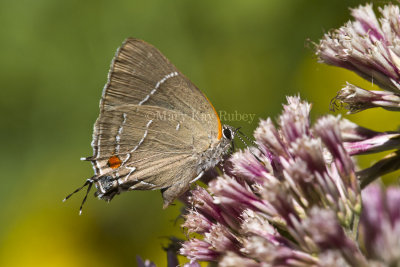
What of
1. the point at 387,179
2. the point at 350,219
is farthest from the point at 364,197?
the point at 387,179

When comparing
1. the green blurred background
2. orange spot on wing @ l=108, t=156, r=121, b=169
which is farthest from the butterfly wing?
the green blurred background

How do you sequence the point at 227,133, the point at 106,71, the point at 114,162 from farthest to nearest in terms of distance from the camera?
the point at 106,71
the point at 227,133
the point at 114,162

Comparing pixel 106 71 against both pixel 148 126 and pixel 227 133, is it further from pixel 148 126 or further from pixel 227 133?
pixel 227 133

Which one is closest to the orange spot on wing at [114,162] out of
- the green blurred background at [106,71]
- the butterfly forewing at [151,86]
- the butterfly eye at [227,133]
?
the butterfly forewing at [151,86]

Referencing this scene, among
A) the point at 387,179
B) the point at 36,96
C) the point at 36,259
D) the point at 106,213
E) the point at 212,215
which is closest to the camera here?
the point at 212,215

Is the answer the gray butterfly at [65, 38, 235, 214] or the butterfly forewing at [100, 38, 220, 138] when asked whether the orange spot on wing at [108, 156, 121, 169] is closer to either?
the gray butterfly at [65, 38, 235, 214]

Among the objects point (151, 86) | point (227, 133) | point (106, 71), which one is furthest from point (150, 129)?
point (106, 71)

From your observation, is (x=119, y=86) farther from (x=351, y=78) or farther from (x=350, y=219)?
(x=351, y=78)
